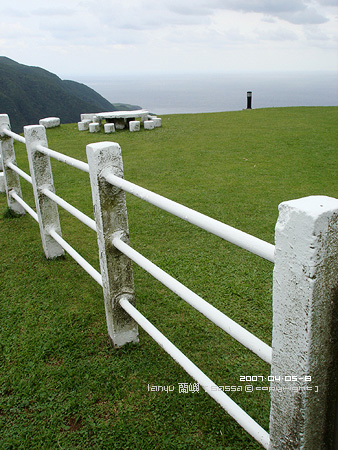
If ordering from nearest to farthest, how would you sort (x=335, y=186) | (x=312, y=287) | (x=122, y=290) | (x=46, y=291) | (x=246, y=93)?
1. (x=312, y=287)
2. (x=122, y=290)
3. (x=46, y=291)
4. (x=335, y=186)
5. (x=246, y=93)

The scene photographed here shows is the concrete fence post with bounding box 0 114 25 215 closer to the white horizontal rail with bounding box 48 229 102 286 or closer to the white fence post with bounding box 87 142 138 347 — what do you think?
the white horizontal rail with bounding box 48 229 102 286

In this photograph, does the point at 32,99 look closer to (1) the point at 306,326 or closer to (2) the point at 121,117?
(2) the point at 121,117

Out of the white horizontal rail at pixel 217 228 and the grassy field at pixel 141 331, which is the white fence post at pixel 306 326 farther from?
the grassy field at pixel 141 331

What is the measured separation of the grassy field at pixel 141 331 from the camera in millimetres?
1654

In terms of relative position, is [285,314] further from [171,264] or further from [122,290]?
[171,264]

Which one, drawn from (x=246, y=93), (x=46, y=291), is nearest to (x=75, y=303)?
(x=46, y=291)

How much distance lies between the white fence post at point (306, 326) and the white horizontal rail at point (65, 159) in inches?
49.7

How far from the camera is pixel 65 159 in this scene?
2227 mm

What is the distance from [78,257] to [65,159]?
0.59m

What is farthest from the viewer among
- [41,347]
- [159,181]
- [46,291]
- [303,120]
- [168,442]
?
[303,120]

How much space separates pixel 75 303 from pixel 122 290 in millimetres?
731

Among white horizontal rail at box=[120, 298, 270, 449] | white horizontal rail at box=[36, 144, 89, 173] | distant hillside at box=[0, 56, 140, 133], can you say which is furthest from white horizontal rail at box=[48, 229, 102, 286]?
distant hillside at box=[0, 56, 140, 133]

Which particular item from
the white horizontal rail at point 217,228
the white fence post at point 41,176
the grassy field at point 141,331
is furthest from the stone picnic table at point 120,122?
the white horizontal rail at point 217,228

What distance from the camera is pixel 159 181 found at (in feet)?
16.6
